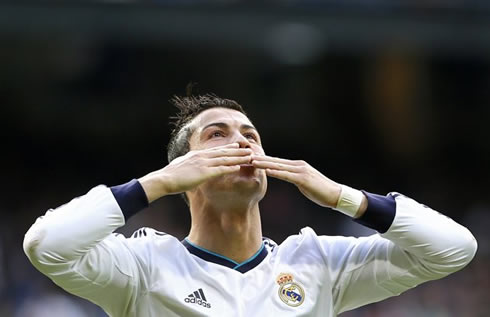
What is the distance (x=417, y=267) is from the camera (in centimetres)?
405

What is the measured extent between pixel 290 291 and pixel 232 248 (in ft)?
1.17

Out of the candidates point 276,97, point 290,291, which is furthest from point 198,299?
point 276,97

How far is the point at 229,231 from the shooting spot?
4.21 m

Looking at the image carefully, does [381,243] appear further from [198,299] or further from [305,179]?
[198,299]

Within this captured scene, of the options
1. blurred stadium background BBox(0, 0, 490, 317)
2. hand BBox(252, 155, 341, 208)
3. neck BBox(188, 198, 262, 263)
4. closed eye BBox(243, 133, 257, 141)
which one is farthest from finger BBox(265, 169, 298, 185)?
blurred stadium background BBox(0, 0, 490, 317)

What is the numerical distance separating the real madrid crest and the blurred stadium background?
21.1 feet

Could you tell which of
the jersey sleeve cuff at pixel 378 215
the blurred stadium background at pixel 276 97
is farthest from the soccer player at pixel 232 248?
the blurred stadium background at pixel 276 97

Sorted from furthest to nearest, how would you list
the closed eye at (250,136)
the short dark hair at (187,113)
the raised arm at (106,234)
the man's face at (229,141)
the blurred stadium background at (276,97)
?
1. the blurred stadium background at (276,97)
2. the short dark hair at (187,113)
3. the closed eye at (250,136)
4. the man's face at (229,141)
5. the raised arm at (106,234)

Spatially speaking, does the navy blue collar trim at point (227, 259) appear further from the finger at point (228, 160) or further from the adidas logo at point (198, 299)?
the finger at point (228, 160)

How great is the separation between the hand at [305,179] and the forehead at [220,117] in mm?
414

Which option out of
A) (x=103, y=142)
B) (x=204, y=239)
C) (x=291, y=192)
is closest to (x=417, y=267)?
(x=204, y=239)

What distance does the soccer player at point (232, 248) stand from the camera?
372cm

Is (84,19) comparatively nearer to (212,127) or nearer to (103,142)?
(103,142)

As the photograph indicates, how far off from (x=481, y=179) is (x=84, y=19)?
6639mm
